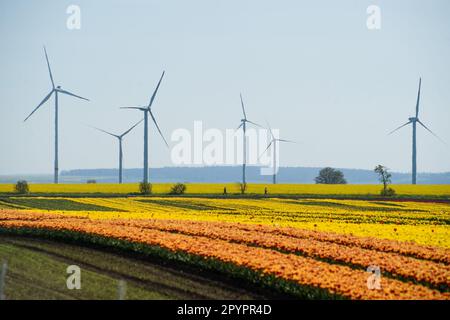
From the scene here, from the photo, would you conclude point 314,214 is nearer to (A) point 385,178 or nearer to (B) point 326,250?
(B) point 326,250

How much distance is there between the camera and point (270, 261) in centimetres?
2611

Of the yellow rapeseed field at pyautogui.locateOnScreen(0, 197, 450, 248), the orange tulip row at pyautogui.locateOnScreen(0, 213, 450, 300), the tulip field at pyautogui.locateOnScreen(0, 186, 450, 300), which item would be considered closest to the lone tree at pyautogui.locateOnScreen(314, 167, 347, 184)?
the yellow rapeseed field at pyautogui.locateOnScreen(0, 197, 450, 248)

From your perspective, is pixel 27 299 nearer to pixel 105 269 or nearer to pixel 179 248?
pixel 105 269

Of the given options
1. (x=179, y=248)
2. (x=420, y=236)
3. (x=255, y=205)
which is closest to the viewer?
(x=179, y=248)

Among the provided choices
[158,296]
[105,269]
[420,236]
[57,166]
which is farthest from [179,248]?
[57,166]

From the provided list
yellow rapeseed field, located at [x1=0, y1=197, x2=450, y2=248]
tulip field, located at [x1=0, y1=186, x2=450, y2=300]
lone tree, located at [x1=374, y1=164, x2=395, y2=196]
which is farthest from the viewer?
lone tree, located at [x1=374, y1=164, x2=395, y2=196]

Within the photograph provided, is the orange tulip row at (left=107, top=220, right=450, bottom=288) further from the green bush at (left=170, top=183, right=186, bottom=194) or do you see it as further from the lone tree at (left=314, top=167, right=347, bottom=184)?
the lone tree at (left=314, top=167, right=347, bottom=184)

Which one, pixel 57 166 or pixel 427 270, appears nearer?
pixel 427 270

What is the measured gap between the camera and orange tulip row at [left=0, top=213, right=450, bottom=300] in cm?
2261

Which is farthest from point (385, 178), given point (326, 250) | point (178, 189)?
point (326, 250)

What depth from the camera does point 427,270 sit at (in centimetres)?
2628

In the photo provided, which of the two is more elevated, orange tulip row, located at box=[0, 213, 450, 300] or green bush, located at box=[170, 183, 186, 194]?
green bush, located at box=[170, 183, 186, 194]

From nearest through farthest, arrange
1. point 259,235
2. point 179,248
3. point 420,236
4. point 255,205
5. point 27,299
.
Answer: point 27,299 < point 179,248 < point 259,235 < point 420,236 < point 255,205

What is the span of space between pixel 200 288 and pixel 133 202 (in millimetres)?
49393
